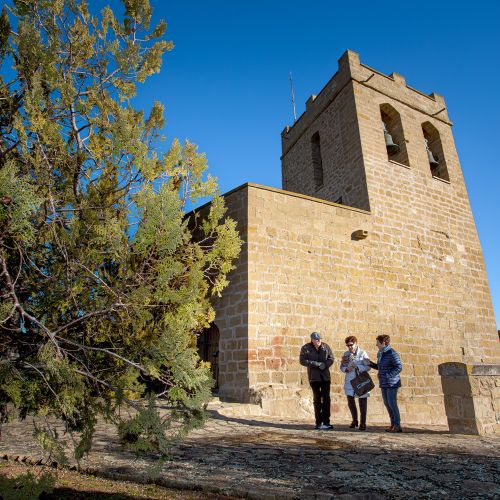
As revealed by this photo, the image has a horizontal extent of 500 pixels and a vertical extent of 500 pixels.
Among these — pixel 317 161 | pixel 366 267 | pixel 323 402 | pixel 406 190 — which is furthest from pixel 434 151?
pixel 323 402

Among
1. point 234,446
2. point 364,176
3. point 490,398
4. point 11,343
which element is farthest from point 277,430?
point 364,176

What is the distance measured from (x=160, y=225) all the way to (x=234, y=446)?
8.87 feet

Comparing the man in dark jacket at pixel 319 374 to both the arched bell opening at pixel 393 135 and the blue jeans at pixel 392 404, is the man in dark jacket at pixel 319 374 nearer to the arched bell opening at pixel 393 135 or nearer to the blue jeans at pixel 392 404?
the blue jeans at pixel 392 404

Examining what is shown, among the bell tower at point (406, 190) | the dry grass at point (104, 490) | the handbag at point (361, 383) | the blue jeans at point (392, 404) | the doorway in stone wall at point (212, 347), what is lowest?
the dry grass at point (104, 490)

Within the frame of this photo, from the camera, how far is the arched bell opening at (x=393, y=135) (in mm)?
11414

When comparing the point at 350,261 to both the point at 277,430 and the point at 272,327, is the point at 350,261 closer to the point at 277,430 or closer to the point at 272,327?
the point at 272,327

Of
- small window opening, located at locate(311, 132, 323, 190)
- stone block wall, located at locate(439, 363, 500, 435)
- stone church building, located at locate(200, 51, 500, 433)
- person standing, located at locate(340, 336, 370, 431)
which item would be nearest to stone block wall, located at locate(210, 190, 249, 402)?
stone church building, located at locate(200, 51, 500, 433)

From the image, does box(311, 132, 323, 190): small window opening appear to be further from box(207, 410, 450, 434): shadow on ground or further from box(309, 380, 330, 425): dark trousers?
box(207, 410, 450, 434): shadow on ground

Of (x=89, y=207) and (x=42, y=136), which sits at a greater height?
(x=42, y=136)

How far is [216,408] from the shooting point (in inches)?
250

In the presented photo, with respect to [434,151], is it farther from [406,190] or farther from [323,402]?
[323,402]

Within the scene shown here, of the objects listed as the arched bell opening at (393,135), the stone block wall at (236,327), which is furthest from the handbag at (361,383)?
the arched bell opening at (393,135)

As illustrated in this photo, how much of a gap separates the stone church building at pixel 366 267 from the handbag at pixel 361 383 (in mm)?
1054

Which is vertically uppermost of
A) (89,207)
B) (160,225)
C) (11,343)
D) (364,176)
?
(364,176)
